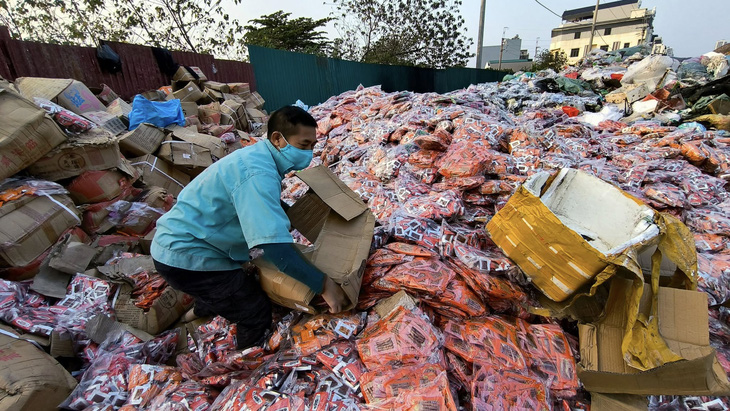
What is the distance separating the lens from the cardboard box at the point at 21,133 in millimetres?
2203

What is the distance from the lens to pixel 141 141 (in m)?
3.39

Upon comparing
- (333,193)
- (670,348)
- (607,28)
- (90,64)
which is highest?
(607,28)

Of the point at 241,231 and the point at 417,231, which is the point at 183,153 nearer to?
the point at 241,231

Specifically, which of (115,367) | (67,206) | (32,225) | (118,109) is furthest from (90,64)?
(115,367)

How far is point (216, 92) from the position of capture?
20.1 ft

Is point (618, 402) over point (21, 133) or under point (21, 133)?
under

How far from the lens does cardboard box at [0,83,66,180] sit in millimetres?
2203

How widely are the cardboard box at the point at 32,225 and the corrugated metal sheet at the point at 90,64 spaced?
3180mm

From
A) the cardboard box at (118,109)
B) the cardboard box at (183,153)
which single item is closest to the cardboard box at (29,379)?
the cardboard box at (183,153)

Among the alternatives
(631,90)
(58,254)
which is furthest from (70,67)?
(631,90)

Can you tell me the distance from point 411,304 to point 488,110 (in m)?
3.82

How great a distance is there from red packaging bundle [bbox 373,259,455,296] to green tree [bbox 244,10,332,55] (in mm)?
17058

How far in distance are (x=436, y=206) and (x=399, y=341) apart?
1.03 meters

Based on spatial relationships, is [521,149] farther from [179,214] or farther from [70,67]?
[70,67]
